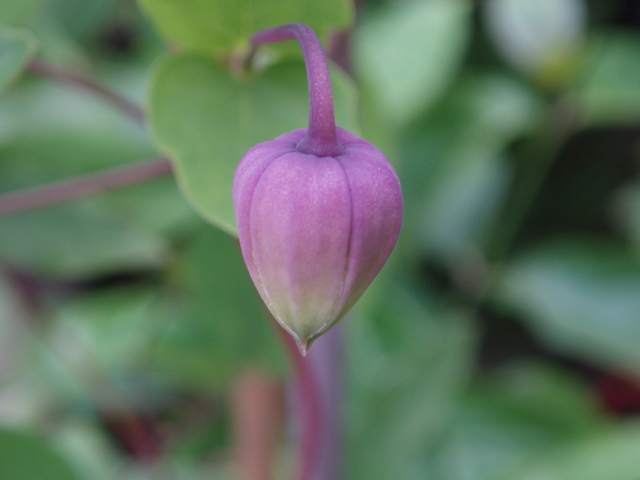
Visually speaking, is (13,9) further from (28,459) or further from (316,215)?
(28,459)

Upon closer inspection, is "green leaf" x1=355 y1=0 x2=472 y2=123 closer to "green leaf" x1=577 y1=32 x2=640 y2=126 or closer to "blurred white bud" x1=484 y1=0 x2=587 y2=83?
"blurred white bud" x1=484 y1=0 x2=587 y2=83

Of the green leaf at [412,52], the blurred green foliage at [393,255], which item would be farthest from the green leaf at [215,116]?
the green leaf at [412,52]

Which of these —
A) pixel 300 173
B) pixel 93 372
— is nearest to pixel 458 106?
pixel 93 372

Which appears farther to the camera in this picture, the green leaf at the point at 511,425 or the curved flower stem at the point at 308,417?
the green leaf at the point at 511,425

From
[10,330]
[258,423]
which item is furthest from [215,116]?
[10,330]

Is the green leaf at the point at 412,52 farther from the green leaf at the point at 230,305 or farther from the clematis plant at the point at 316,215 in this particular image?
the clematis plant at the point at 316,215

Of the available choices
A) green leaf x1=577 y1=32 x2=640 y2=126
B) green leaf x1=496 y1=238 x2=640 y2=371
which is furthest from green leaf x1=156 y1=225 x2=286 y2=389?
green leaf x1=577 y1=32 x2=640 y2=126

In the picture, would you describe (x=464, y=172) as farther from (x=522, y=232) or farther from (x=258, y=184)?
(x=258, y=184)

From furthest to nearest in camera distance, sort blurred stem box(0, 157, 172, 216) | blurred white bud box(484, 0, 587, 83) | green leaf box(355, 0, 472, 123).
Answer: blurred white bud box(484, 0, 587, 83) → green leaf box(355, 0, 472, 123) → blurred stem box(0, 157, 172, 216)
